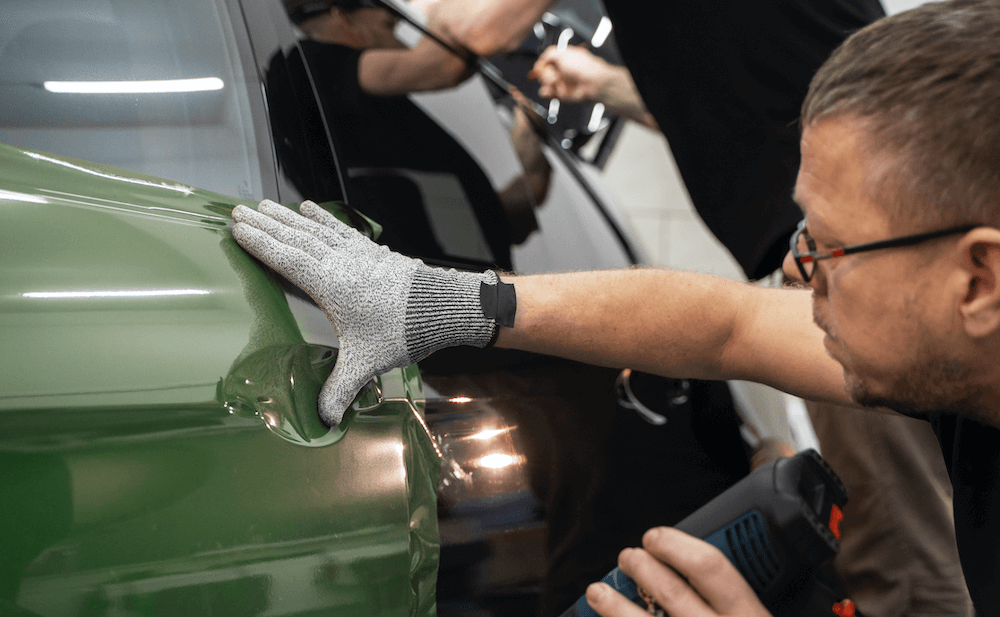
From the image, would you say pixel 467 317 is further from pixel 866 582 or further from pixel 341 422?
pixel 866 582

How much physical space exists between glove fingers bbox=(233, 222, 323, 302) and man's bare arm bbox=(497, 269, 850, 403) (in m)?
0.31

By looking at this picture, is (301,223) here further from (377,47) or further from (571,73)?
(571,73)

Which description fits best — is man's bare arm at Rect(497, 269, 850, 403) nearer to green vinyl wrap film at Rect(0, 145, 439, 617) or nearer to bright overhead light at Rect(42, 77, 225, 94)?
green vinyl wrap film at Rect(0, 145, 439, 617)

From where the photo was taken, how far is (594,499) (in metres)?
1.01

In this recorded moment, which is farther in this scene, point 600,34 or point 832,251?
point 600,34

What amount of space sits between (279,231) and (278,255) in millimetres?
39

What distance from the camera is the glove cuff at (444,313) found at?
2.89 ft

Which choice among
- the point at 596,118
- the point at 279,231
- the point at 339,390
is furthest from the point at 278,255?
the point at 596,118

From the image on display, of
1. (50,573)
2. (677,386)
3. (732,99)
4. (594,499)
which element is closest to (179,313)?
(50,573)

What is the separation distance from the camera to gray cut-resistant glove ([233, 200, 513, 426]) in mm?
772

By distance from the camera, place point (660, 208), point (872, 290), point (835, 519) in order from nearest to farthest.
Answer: point (872, 290) → point (835, 519) → point (660, 208)

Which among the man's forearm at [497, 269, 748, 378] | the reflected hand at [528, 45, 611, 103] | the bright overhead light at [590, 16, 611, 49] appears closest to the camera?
the man's forearm at [497, 269, 748, 378]

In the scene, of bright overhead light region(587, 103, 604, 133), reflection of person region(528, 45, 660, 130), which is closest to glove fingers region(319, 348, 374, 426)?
reflection of person region(528, 45, 660, 130)

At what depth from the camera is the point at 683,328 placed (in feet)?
3.61
